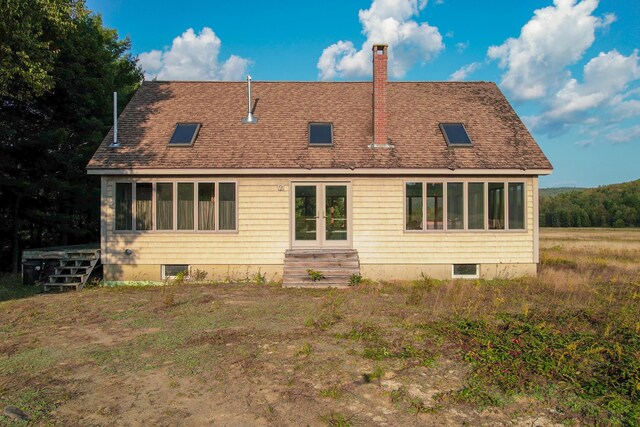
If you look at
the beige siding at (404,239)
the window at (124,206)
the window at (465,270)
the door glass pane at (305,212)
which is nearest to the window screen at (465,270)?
the window at (465,270)

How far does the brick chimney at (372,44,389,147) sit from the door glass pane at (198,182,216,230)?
5026mm

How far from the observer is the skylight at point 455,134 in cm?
1312

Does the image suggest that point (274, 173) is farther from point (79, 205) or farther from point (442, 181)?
point (79, 205)

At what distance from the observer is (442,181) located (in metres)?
12.6

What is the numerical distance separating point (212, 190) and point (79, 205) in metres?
7.62

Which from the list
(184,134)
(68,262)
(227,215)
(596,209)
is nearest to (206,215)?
(227,215)

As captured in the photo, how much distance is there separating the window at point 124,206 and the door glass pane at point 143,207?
20 centimetres

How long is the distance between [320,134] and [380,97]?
2.15 meters

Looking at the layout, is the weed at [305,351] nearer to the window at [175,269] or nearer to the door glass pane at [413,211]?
the door glass pane at [413,211]

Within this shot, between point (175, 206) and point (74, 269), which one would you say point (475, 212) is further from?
point (74, 269)

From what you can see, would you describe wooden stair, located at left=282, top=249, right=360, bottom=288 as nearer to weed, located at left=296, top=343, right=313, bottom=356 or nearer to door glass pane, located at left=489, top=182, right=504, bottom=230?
door glass pane, located at left=489, top=182, right=504, bottom=230

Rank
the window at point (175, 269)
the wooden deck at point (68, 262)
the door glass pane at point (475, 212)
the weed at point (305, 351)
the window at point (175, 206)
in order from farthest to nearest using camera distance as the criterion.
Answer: the door glass pane at point (475, 212)
the window at point (175, 269)
the window at point (175, 206)
the wooden deck at point (68, 262)
the weed at point (305, 351)

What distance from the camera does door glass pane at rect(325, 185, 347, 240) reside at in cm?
1260

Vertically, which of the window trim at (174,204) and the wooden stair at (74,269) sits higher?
the window trim at (174,204)
